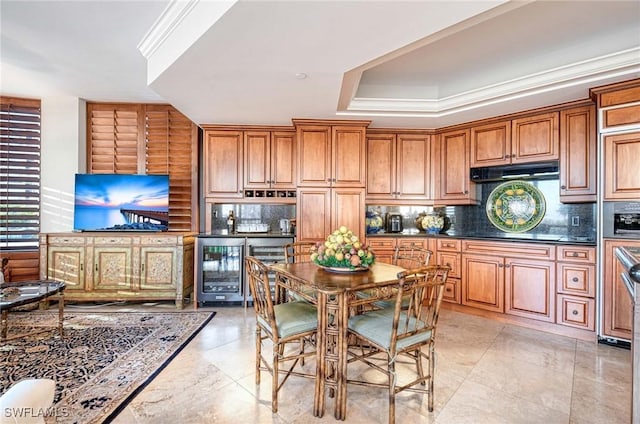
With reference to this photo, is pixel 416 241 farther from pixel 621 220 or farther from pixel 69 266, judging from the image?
pixel 69 266

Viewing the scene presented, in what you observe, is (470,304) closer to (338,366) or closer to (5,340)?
(338,366)

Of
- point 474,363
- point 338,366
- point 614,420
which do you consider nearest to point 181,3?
point 338,366

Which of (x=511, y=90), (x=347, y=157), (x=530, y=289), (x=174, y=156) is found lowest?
(x=530, y=289)

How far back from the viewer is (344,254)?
218cm

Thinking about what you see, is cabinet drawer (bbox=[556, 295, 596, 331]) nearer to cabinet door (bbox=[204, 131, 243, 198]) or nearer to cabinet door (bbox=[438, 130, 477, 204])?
cabinet door (bbox=[438, 130, 477, 204])

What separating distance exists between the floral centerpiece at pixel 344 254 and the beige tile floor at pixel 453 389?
0.87 metres

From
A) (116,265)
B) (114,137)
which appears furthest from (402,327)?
(114,137)

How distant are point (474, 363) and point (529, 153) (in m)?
2.48

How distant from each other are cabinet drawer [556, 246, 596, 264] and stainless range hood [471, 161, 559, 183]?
0.94 m

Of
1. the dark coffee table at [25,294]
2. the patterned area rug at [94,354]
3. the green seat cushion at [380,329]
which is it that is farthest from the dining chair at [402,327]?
the dark coffee table at [25,294]

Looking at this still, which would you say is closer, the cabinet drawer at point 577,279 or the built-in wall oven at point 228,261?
the cabinet drawer at point 577,279

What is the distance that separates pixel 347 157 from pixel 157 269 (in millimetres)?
2888

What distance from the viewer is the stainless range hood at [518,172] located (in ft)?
11.4

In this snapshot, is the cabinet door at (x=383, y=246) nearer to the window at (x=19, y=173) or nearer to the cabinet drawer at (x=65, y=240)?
the cabinet drawer at (x=65, y=240)
